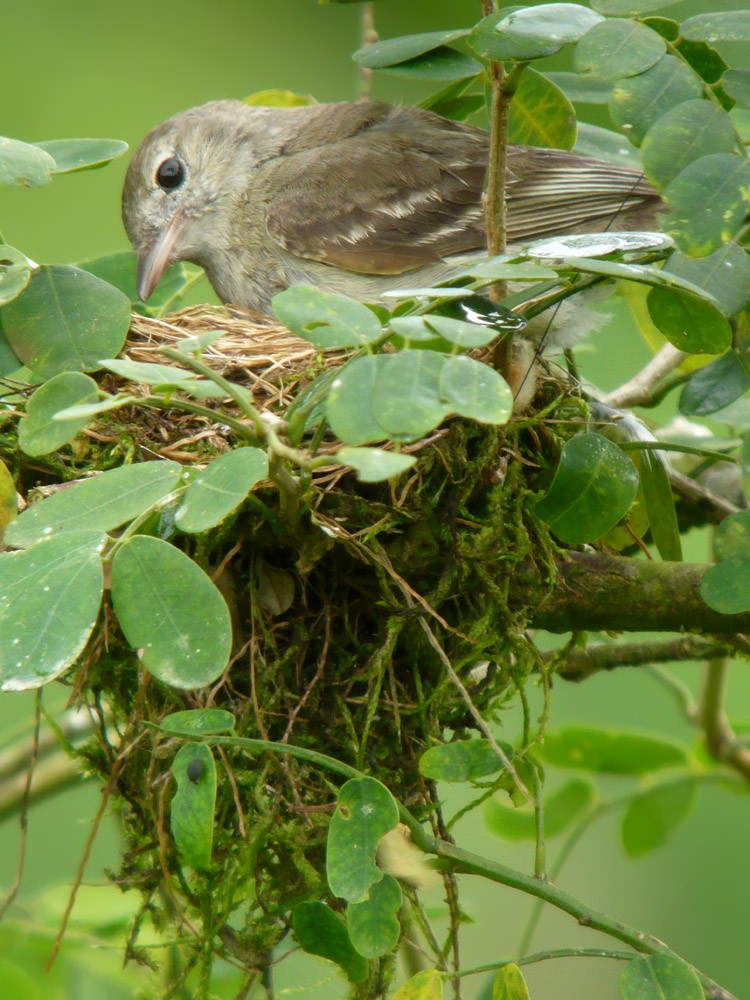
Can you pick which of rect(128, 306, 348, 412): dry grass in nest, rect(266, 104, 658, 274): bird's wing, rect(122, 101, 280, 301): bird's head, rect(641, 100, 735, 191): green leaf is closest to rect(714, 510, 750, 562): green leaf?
rect(641, 100, 735, 191): green leaf

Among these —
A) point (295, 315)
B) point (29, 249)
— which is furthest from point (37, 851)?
point (295, 315)

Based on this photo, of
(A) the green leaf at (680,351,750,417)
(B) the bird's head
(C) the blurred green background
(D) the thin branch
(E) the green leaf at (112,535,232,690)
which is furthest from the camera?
(C) the blurred green background

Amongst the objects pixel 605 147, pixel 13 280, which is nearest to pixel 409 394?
pixel 13 280

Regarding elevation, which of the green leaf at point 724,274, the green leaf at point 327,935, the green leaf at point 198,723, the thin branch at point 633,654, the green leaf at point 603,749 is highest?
the green leaf at point 724,274

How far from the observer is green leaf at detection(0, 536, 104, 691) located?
1.19m

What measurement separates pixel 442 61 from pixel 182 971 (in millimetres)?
1741

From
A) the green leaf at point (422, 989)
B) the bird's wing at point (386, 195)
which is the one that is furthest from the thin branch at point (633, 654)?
the bird's wing at point (386, 195)

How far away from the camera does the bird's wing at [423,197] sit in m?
2.95

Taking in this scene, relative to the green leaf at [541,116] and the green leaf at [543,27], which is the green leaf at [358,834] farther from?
the green leaf at [541,116]

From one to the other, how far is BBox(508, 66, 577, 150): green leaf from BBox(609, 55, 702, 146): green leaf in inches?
33.4

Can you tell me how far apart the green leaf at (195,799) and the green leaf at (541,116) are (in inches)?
60.6

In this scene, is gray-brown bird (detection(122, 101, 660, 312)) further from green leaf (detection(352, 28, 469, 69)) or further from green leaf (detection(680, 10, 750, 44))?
green leaf (detection(680, 10, 750, 44))

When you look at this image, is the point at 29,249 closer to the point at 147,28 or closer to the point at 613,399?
the point at 147,28

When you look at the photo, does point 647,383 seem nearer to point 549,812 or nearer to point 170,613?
point 549,812
